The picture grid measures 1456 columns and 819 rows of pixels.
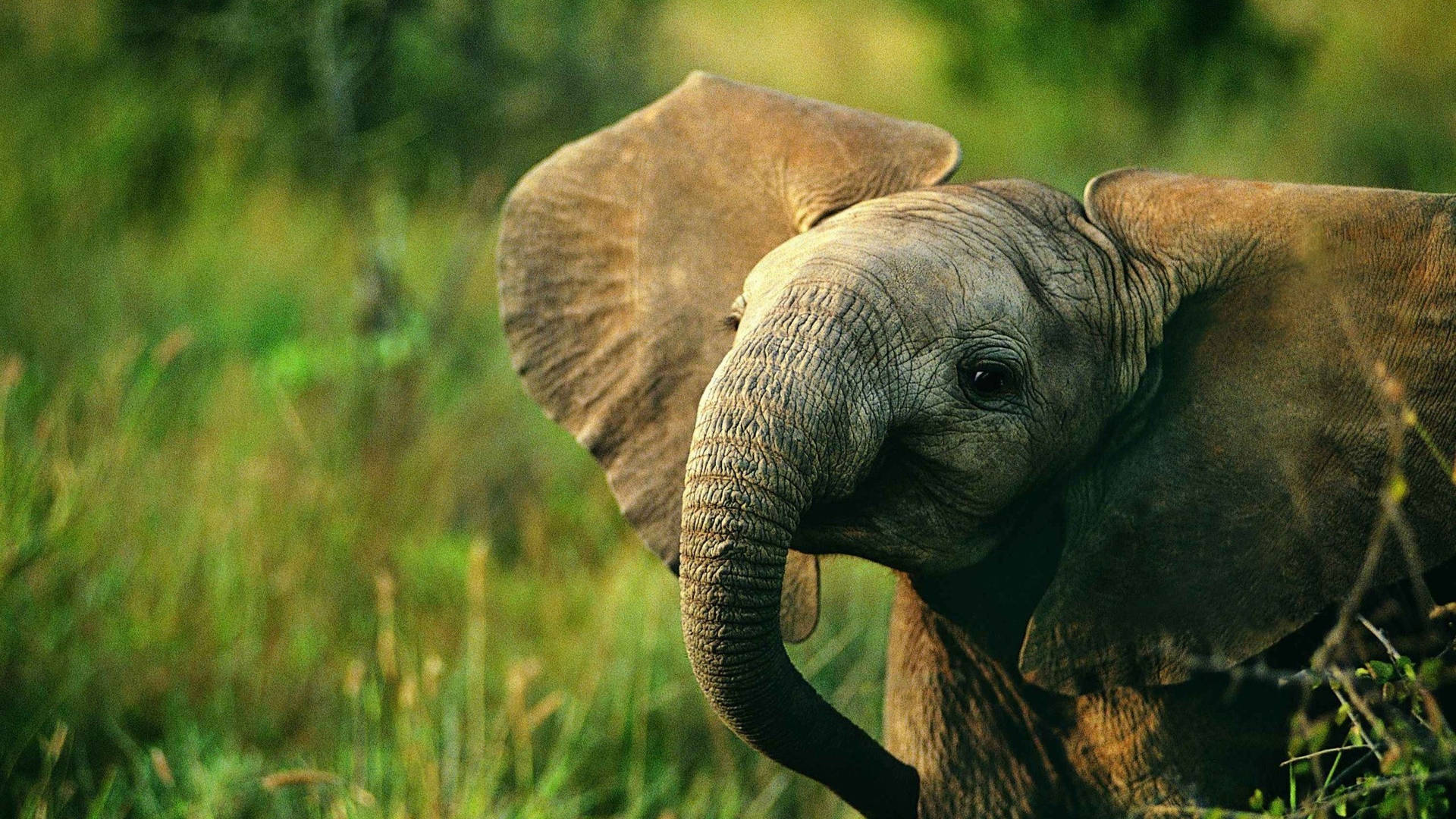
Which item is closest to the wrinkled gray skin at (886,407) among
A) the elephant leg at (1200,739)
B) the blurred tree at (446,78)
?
the elephant leg at (1200,739)

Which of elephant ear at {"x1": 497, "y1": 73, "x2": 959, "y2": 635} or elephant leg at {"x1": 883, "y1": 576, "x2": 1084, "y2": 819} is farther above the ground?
elephant ear at {"x1": 497, "y1": 73, "x2": 959, "y2": 635}

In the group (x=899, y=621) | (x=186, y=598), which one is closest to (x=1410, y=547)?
(x=899, y=621)

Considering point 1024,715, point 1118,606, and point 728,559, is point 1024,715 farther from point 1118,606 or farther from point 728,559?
point 728,559

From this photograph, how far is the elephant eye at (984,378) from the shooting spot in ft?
7.16

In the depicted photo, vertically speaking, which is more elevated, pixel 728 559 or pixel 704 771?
pixel 728 559

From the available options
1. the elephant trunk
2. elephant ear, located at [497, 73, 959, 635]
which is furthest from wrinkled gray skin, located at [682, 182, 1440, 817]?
elephant ear, located at [497, 73, 959, 635]

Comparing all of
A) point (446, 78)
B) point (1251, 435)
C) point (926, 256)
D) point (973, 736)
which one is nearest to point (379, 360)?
point (973, 736)

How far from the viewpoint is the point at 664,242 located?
2.79 metres

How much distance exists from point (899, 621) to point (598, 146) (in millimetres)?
1075

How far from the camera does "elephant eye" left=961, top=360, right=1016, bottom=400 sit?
7.16ft

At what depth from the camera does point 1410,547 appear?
5.41ft

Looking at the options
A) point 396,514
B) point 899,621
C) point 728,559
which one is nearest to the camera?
point 728,559

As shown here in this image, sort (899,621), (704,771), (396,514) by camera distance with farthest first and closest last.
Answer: (396,514), (704,771), (899,621)

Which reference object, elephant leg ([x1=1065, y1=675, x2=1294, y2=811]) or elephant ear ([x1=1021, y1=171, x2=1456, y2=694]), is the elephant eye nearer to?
elephant ear ([x1=1021, y1=171, x2=1456, y2=694])
